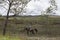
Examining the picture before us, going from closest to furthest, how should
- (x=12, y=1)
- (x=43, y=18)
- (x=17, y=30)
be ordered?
A: (x=12, y=1) → (x=17, y=30) → (x=43, y=18)

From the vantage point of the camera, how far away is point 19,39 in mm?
25984

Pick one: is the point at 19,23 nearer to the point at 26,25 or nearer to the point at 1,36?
the point at 26,25

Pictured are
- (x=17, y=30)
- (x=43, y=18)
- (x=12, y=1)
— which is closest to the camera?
(x=12, y=1)

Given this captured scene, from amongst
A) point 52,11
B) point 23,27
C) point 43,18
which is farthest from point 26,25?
point 52,11

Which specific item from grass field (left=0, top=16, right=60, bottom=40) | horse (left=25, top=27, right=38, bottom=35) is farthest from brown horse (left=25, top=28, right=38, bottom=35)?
grass field (left=0, top=16, right=60, bottom=40)

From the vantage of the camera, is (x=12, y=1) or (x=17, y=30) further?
(x=17, y=30)

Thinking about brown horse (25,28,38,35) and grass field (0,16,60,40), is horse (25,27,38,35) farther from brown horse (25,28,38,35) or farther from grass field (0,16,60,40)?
grass field (0,16,60,40)

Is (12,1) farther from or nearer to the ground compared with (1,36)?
farther from the ground

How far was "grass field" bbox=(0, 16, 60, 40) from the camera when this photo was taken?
27.9 m

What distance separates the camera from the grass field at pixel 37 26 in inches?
1100

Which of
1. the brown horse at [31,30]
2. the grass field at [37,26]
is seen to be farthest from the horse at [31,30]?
the grass field at [37,26]

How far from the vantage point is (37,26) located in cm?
3067

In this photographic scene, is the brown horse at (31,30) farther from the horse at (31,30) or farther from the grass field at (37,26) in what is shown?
the grass field at (37,26)

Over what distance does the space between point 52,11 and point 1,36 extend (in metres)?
4.52
